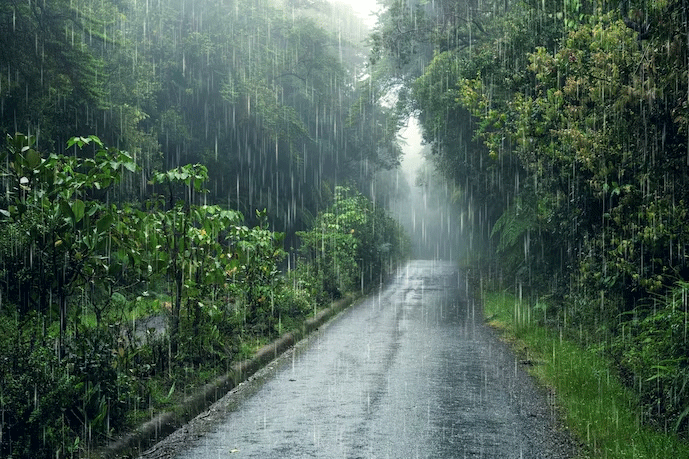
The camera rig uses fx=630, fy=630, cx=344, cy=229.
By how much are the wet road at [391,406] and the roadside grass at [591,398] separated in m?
0.27

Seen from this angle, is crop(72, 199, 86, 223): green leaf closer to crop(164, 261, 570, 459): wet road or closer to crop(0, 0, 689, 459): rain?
crop(0, 0, 689, 459): rain

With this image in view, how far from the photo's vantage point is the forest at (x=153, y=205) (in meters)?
5.32

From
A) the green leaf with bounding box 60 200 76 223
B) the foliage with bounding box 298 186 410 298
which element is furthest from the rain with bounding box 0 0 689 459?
the foliage with bounding box 298 186 410 298

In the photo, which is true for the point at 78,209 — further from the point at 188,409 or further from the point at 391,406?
the point at 391,406

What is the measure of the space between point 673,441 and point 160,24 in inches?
979

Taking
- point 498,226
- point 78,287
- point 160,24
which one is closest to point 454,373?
point 78,287

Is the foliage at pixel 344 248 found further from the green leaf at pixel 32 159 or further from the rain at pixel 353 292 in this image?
the green leaf at pixel 32 159

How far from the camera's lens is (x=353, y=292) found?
21375 millimetres

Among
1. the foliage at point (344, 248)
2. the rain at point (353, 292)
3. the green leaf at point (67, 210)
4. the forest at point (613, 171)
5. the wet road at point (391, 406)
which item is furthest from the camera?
the foliage at point (344, 248)

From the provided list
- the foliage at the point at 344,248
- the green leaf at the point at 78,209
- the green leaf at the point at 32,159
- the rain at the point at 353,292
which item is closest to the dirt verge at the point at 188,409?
the rain at the point at 353,292

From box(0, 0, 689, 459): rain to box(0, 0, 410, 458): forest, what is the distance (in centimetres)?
4

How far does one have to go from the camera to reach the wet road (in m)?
5.72

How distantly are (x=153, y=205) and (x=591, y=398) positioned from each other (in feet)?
19.1

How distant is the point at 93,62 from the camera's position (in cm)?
1562
